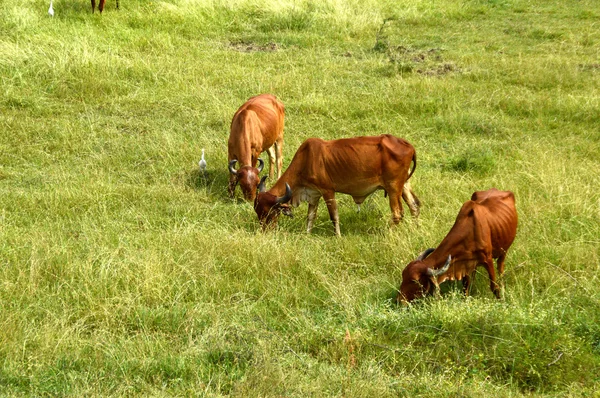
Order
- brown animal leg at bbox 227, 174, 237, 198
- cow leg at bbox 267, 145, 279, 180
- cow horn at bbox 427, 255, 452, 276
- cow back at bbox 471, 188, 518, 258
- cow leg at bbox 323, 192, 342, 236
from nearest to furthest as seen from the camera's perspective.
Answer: cow horn at bbox 427, 255, 452, 276
cow back at bbox 471, 188, 518, 258
cow leg at bbox 323, 192, 342, 236
brown animal leg at bbox 227, 174, 237, 198
cow leg at bbox 267, 145, 279, 180

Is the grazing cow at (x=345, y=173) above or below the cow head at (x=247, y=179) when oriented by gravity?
above

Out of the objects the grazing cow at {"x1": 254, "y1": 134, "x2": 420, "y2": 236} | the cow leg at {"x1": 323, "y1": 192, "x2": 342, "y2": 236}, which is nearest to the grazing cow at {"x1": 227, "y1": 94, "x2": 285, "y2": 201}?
the grazing cow at {"x1": 254, "y1": 134, "x2": 420, "y2": 236}

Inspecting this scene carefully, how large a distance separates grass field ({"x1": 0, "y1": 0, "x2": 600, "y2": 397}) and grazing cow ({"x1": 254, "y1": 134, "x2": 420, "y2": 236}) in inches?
10.1

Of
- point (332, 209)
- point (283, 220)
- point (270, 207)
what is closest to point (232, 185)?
point (283, 220)

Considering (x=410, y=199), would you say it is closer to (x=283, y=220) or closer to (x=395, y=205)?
(x=395, y=205)

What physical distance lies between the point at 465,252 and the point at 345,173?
1.90m

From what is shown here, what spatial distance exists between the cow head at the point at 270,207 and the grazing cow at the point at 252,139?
2.59 ft

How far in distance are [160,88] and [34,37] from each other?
2859mm

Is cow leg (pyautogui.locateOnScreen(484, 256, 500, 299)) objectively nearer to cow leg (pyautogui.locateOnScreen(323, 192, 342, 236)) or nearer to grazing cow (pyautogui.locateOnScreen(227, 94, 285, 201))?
cow leg (pyautogui.locateOnScreen(323, 192, 342, 236))

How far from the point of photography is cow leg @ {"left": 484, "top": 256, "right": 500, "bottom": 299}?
5.96 m

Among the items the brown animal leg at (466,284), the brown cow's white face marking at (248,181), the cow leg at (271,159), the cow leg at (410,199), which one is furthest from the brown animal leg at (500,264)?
the cow leg at (271,159)

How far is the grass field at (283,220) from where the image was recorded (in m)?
5.09

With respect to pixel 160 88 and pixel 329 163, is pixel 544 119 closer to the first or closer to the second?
pixel 329 163

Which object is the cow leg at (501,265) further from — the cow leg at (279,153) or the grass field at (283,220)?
the cow leg at (279,153)
